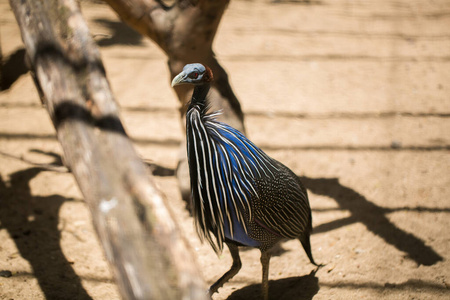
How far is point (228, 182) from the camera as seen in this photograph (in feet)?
6.89

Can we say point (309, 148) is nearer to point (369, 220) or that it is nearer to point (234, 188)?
point (369, 220)

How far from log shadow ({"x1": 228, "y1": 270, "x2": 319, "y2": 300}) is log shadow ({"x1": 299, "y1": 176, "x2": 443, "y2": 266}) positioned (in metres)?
0.53

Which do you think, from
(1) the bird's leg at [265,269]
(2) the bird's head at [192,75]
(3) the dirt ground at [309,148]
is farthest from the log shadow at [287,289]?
(2) the bird's head at [192,75]

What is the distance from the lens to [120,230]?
1270 millimetres

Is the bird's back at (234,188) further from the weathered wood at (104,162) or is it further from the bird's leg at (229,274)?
the weathered wood at (104,162)

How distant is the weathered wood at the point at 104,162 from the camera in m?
1.17

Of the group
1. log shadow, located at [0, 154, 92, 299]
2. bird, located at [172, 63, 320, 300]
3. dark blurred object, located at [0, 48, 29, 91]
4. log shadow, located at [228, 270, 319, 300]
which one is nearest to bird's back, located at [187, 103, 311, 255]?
bird, located at [172, 63, 320, 300]

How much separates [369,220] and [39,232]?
2.28 metres

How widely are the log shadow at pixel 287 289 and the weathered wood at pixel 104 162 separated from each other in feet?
4.98

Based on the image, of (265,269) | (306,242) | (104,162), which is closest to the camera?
(104,162)

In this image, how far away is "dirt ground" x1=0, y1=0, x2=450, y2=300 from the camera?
2697mm

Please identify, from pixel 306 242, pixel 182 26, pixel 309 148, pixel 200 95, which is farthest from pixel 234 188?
pixel 309 148

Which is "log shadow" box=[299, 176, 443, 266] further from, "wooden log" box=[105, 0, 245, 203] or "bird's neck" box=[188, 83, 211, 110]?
"bird's neck" box=[188, 83, 211, 110]

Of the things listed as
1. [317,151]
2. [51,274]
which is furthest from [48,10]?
[317,151]
